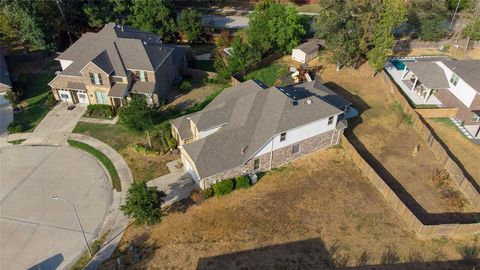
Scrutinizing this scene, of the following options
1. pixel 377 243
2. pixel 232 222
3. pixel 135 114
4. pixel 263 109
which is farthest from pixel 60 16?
pixel 377 243

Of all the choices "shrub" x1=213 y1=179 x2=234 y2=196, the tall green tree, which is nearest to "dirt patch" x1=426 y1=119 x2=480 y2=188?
the tall green tree

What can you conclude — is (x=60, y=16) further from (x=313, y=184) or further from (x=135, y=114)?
(x=313, y=184)

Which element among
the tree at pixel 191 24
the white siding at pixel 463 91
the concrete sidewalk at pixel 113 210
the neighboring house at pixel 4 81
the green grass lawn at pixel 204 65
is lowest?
the concrete sidewalk at pixel 113 210

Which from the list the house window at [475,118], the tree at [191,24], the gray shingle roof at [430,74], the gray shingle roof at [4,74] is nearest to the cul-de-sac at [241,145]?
the house window at [475,118]

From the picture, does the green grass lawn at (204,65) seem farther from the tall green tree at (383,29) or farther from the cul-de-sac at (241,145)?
the tall green tree at (383,29)

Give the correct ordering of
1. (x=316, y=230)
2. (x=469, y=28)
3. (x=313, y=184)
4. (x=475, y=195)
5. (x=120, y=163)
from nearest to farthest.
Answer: (x=316, y=230)
(x=475, y=195)
(x=313, y=184)
(x=120, y=163)
(x=469, y=28)

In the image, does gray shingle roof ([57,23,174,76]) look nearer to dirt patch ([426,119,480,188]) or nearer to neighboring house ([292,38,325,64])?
neighboring house ([292,38,325,64])
